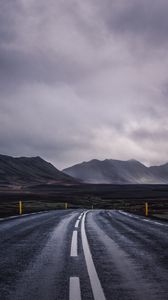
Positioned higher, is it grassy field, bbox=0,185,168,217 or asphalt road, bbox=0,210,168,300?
grassy field, bbox=0,185,168,217

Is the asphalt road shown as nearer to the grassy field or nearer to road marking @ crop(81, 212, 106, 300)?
road marking @ crop(81, 212, 106, 300)

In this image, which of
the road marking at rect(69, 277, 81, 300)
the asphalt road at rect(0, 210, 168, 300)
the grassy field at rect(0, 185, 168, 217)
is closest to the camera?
the road marking at rect(69, 277, 81, 300)

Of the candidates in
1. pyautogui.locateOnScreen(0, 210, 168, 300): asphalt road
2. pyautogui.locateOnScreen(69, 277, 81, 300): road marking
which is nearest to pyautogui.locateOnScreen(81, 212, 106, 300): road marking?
pyautogui.locateOnScreen(0, 210, 168, 300): asphalt road

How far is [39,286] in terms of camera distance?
6094 millimetres

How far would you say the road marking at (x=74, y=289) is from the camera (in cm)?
540

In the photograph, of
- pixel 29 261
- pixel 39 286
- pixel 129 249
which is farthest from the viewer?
pixel 129 249

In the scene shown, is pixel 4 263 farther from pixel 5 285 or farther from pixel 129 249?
pixel 129 249

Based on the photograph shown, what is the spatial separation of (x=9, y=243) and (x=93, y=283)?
561 cm

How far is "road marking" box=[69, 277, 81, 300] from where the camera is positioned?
5.40 m

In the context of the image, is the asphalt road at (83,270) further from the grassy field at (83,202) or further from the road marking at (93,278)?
the grassy field at (83,202)

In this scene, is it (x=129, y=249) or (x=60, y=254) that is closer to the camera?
(x=60, y=254)

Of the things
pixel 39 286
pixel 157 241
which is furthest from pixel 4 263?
pixel 157 241

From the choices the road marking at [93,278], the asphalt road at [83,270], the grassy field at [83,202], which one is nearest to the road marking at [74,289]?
the asphalt road at [83,270]

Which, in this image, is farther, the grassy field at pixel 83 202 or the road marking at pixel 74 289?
the grassy field at pixel 83 202
